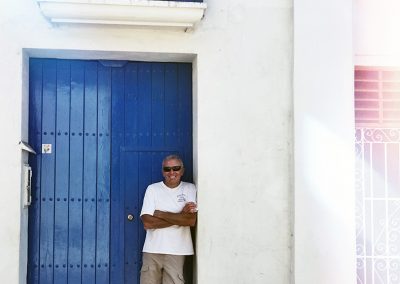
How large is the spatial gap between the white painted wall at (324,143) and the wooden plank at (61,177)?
7.30 ft

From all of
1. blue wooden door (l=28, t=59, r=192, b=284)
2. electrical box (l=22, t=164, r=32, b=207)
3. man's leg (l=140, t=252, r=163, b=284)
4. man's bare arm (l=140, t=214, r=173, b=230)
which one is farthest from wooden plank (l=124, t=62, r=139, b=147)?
man's leg (l=140, t=252, r=163, b=284)

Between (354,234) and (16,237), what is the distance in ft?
10.4

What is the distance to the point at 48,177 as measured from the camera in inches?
247

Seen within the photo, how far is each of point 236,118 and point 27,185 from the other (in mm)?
2062

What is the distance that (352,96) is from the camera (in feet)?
20.6

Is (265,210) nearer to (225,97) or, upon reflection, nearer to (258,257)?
(258,257)

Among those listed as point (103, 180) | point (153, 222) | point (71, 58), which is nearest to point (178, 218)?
point (153, 222)

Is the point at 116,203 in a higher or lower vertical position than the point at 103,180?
lower

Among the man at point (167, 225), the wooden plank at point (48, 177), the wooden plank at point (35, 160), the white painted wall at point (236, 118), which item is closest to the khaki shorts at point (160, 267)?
the man at point (167, 225)

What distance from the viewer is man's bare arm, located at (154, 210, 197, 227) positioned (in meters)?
5.95

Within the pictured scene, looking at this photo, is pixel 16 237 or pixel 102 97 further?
pixel 102 97

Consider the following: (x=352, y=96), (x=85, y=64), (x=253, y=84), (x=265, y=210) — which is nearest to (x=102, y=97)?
(x=85, y=64)

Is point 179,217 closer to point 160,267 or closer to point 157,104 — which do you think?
point 160,267

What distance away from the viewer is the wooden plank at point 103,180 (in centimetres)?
631
